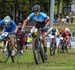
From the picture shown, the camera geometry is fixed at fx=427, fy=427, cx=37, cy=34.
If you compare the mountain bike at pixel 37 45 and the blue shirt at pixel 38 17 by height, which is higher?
the blue shirt at pixel 38 17

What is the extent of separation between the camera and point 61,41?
2498cm

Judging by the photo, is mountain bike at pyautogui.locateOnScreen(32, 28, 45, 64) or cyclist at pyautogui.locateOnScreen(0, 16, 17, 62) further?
cyclist at pyautogui.locateOnScreen(0, 16, 17, 62)

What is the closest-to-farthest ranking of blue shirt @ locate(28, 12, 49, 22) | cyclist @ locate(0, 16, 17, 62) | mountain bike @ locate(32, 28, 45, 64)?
mountain bike @ locate(32, 28, 45, 64) < blue shirt @ locate(28, 12, 49, 22) < cyclist @ locate(0, 16, 17, 62)

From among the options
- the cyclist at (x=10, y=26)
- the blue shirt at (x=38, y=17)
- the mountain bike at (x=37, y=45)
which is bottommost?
the mountain bike at (x=37, y=45)

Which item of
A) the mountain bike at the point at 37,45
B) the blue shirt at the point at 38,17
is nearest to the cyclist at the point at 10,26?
the blue shirt at the point at 38,17

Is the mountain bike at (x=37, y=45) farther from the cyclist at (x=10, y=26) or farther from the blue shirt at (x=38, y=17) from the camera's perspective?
the cyclist at (x=10, y=26)

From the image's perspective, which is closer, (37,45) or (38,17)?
(37,45)

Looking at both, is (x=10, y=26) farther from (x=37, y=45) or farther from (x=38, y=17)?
(x=37, y=45)

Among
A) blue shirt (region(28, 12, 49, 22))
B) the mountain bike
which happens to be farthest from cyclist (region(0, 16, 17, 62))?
the mountain bike

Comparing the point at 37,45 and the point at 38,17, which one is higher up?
the point at 38,17

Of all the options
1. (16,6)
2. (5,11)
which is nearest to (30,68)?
(5,11)

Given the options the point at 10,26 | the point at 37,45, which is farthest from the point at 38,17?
the point at 10,26

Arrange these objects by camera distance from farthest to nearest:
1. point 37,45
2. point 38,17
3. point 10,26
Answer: point 10,26
point 38,17
point 37,45

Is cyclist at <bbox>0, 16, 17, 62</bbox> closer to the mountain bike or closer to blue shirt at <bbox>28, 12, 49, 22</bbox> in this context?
blue shirt at <bbox>28, 12, 49, 22</bbox>
